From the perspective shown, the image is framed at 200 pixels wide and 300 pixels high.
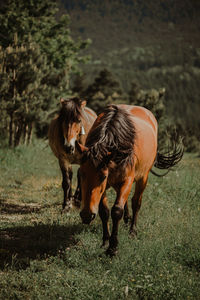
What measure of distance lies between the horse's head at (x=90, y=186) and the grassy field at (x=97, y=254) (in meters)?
0.69

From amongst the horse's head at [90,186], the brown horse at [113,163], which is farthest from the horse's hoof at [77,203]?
the horse's head at [90,186]

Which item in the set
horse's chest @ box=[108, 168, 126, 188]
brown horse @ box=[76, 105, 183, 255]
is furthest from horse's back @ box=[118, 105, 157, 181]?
horse's chest @ box=[108, 168, 126, 188]

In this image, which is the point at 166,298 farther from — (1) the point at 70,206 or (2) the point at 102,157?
(1) the point at 70,206

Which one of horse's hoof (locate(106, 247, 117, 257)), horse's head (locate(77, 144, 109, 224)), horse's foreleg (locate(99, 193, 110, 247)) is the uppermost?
horse's head (locate(77, 144, 109, 224))

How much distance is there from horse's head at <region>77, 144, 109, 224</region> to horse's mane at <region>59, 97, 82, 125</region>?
8.03 feet

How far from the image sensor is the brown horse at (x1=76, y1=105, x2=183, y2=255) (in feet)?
11.4

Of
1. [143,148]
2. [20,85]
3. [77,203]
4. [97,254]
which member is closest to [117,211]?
[97,254]

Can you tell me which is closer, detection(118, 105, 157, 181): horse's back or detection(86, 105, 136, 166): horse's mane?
detection(86, 105, 136, 166): horse's mane

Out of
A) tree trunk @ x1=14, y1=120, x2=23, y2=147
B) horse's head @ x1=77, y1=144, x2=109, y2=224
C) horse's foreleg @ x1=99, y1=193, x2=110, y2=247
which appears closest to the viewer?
horse's head @ x1=77, y1=144, x2=109, y2=224

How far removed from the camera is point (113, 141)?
381 centimetres

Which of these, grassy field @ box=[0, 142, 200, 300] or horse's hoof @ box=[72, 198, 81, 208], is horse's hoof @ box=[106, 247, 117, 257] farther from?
horse's hoof @ box=[72, 198, 81, 208]

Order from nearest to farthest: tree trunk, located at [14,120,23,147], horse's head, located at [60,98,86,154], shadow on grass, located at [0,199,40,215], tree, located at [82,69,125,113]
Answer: horse's head, located at [60,98,86,154] → shadow on grass, located at [0,199,40,215] → tree trunk, located at [14,120,23,147] → tree, located at [82,69,125,113]

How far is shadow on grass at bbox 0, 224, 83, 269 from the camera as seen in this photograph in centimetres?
387

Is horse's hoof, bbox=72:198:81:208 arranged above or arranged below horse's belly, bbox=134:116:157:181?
below
